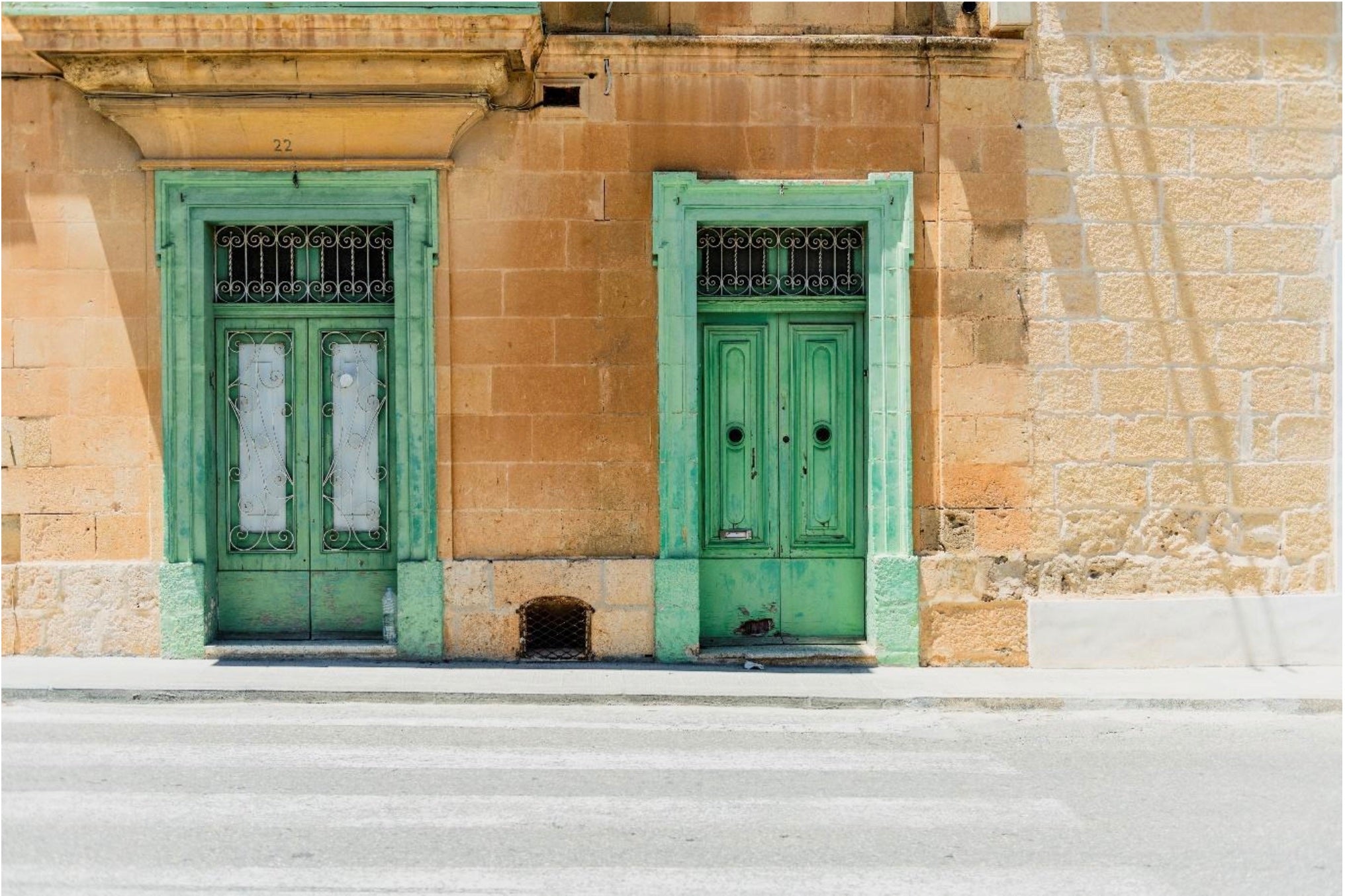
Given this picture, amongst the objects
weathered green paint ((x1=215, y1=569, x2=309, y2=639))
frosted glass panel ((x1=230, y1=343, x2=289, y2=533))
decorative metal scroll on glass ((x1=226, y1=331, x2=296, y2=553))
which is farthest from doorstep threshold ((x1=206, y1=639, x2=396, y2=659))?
frosted glass panel ((x1=230, y1=343, x2=289, y2=533))

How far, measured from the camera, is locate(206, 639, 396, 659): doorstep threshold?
33.3 feet

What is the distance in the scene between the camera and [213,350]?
10.4 m

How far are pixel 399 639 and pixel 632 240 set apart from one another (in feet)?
11.4

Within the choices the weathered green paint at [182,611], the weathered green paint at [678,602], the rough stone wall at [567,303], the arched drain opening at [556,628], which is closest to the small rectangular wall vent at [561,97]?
the rough stone wall at [567,303]

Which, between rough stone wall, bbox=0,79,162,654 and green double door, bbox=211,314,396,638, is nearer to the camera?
rough stone wall, bbox=0,79,162,654

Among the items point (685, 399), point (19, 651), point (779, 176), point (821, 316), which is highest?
point (779, 176)

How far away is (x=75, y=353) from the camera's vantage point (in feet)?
33.6

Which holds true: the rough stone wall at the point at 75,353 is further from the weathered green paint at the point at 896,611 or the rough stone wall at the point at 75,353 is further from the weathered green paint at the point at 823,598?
the weathered green paint at the point at 896,611

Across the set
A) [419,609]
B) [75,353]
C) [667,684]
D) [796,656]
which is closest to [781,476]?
[796,656]

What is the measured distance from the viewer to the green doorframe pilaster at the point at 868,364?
10.2 m

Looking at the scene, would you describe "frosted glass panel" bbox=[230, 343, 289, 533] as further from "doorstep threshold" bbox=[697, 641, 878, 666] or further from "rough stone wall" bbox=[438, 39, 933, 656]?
"doorstep threshold" bbox=[697, 641, 878, 666]

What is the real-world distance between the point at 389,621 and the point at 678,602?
7.17 ft

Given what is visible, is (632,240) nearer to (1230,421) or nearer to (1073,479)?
(1073,479)

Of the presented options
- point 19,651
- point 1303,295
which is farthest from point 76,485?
point 1303,295
